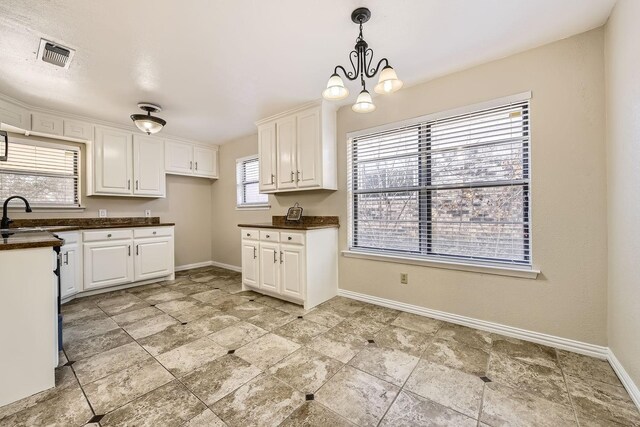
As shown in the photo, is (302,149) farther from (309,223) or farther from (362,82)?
(362,82)

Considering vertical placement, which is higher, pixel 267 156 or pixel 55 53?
pixel 55 53

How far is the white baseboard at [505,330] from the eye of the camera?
78.2 inches

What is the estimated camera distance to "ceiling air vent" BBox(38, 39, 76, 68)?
2096 millimetres

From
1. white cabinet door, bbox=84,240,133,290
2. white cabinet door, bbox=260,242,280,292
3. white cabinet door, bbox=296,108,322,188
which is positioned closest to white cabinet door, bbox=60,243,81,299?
white cabinet door, bbox=84,240,133,290

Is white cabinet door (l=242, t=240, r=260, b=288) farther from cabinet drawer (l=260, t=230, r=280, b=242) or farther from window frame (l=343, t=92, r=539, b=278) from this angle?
window frame (l=343, t=92, r=539, b=278)

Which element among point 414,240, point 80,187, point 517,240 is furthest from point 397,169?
point 80,187

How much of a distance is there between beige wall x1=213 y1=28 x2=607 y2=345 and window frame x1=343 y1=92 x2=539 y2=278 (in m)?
0.06

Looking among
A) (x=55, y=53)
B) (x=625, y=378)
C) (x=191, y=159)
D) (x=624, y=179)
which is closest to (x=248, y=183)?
(x=191, y=159)

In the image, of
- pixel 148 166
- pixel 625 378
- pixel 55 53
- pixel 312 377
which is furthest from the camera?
pixel 148 166

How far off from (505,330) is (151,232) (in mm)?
4600

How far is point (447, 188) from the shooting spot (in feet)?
8.54

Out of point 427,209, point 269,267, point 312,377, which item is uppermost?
point 427,209

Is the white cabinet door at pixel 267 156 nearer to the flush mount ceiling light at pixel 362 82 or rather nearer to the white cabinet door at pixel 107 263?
the flush mount ceiling light at pixel 362 82

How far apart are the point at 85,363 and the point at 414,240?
3032 mm
